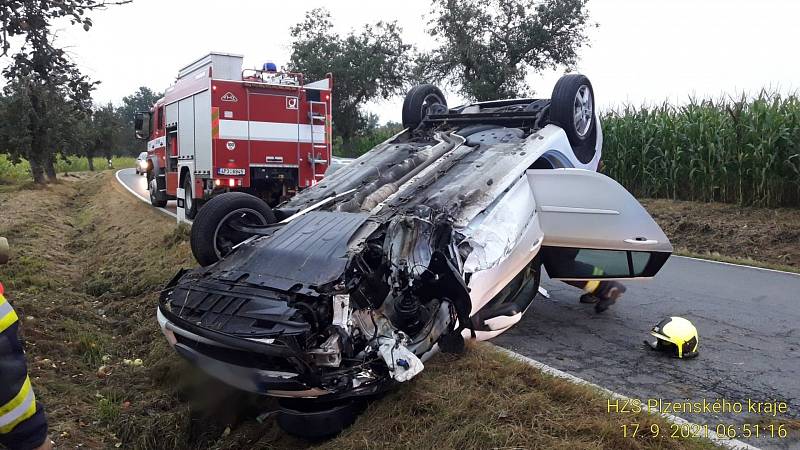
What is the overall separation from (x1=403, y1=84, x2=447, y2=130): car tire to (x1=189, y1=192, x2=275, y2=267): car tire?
2.24 meters

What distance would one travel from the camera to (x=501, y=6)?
2381 cm

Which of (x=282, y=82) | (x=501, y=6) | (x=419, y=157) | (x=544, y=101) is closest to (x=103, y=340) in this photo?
(x=419, y=157)

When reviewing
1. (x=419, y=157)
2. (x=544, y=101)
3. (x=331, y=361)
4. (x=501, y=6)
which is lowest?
(x=331, y=361)

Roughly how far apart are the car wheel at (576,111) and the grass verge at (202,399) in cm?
218

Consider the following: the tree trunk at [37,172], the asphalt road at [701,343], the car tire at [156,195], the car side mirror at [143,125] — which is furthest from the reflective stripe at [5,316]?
the tree trunk at [37,172]

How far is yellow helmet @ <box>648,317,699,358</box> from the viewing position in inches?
170

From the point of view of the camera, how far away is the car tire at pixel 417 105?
6.22m

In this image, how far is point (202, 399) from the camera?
3.53 metres

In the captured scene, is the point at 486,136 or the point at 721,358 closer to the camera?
the point at 721,358

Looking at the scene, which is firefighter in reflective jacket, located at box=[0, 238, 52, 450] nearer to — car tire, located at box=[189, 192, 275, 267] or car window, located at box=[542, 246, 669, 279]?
car tire, located at box=[189, 192, 275, 267]

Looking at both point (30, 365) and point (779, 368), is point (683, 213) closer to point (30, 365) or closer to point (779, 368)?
point (779, 368)

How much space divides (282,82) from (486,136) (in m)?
6.78
